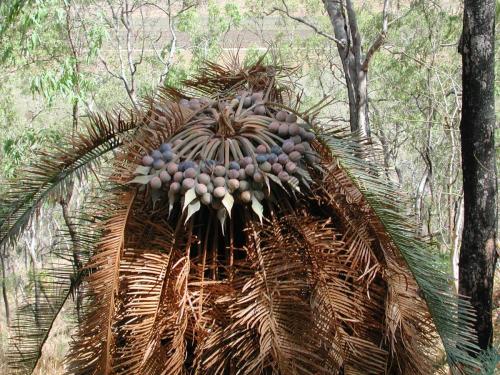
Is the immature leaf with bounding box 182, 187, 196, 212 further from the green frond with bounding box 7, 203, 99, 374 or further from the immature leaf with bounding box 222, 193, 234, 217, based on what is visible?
the green frond with bounding box 7, 203, 99, 374

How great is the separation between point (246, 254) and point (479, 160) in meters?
1.65

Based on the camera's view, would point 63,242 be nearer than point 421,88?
Yes

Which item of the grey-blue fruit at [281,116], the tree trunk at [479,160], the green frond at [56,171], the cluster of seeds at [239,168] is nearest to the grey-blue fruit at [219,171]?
the cluster of seeds at [239,168]

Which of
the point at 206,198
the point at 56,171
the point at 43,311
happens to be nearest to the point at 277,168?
the point at 206,198

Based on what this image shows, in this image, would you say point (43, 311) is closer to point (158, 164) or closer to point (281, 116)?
point (158, 164)

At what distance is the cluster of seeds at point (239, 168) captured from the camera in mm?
2029

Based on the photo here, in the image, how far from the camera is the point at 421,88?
14125 millimetres

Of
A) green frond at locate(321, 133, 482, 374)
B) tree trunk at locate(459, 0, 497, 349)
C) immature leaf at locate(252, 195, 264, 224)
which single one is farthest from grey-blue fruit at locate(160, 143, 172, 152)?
tree trunk at locate(459, 0, 497, 349)

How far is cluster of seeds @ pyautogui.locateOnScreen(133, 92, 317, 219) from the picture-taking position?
2.03m

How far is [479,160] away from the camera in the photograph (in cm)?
330

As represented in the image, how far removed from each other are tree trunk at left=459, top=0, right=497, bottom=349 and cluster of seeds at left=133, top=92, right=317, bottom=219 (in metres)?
1.46

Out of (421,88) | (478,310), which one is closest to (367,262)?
(478,310)

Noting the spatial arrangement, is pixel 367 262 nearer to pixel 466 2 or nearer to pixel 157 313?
pixel 157 313

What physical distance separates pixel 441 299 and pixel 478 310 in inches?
54.2
